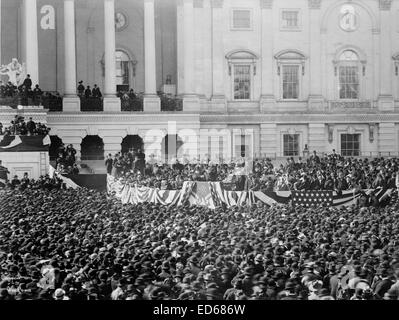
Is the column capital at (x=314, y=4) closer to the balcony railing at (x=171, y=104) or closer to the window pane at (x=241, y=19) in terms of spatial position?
the window pane at (x=241, y=19)

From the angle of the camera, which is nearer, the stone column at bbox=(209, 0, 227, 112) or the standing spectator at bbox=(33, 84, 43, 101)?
the standing spectator at bbox=(33, 84, 43, 101)

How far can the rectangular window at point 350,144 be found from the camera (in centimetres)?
6981

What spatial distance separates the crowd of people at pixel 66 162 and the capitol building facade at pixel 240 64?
27.5 feet

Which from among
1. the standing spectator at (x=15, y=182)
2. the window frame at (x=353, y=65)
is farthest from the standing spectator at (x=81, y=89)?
the window frame at (x=353, y=65)

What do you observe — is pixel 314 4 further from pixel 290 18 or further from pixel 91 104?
pixel 91 104

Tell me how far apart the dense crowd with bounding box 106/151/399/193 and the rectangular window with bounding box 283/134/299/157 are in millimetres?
9694

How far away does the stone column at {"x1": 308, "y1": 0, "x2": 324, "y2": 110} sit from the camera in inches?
2761

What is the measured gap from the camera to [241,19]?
2744 inches

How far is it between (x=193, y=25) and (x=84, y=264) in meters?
50.5

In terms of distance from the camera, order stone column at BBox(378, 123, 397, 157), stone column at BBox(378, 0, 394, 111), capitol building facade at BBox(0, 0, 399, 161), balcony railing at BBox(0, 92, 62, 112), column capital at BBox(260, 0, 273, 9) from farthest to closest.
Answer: stone column at BBox(378, 0, 394, 111)
stone column at BBox(378, 123, 397, 157)
column capital at BBox(260, 0, 273, 9)
capitol building facade at BBox(0, 0, 399, 161)
balcony railing at BBox(0, 92, 62, 112)

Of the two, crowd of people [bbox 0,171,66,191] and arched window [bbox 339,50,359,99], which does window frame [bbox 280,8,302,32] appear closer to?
arched window [bbox 339,50,359,99]

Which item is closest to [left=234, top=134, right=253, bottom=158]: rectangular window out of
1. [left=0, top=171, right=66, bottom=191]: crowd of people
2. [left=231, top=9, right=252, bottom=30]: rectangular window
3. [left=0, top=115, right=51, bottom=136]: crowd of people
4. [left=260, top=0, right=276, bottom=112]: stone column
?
[left=260, top=0, right=276, bottom=112]: stone column
